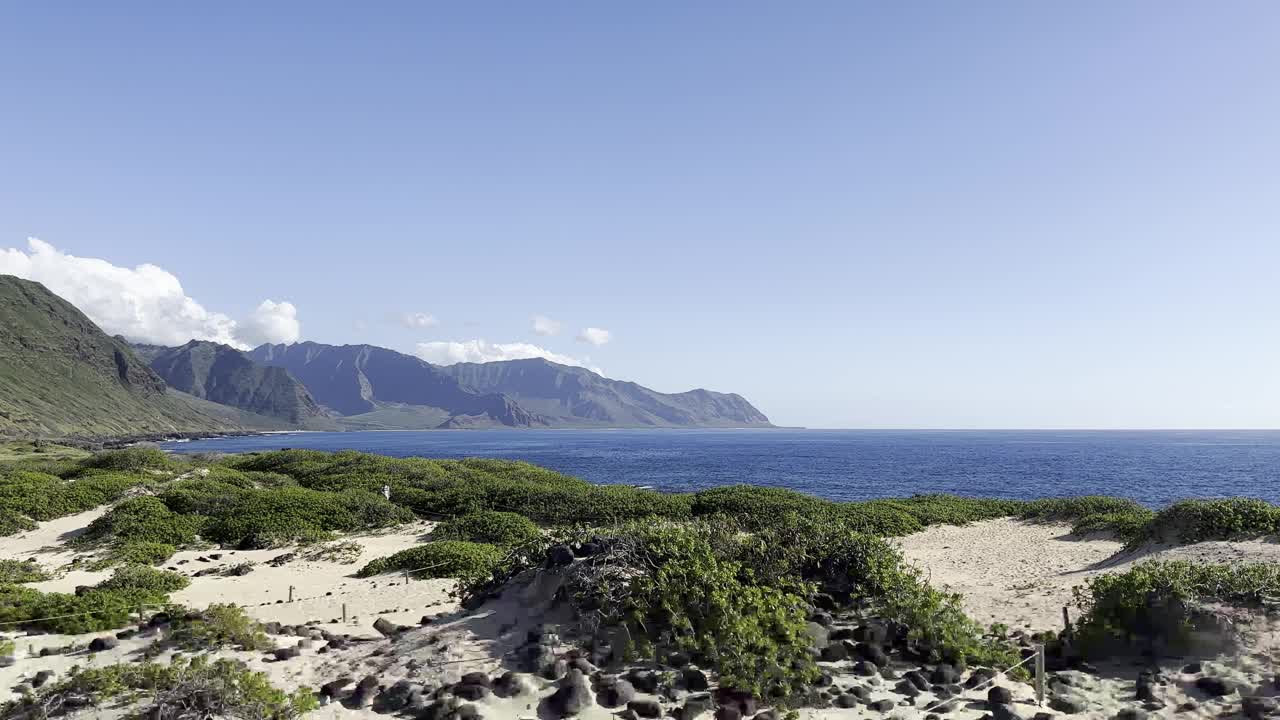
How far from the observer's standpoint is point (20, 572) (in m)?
18.9

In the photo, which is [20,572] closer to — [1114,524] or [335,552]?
[335,552]

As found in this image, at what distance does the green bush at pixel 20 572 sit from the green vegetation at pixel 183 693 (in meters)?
11.4

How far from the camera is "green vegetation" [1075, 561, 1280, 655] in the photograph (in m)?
11.0

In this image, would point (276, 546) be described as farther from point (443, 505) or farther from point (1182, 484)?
point (1182, 484)

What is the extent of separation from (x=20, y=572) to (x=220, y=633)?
1208 cm

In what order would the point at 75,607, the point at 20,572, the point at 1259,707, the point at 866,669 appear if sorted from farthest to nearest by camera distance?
the point at 20,572 < the point at 75,607 < the point at 866,669 < the point at 1259,707

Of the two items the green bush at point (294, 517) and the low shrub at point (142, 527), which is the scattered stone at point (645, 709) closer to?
the green bush at point (294, 517)

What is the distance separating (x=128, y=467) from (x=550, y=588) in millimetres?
34761

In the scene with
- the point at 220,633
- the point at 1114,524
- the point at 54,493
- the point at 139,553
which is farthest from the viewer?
the point at 54,493

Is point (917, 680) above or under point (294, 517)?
above

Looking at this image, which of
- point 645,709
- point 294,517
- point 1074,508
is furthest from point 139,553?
point 1074,508

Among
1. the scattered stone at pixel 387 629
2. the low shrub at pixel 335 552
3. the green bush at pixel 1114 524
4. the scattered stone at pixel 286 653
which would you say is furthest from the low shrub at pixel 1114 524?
the low shrub at pixel 335 552

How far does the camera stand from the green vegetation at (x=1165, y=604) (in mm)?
11008

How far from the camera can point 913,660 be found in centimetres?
→ 1134
